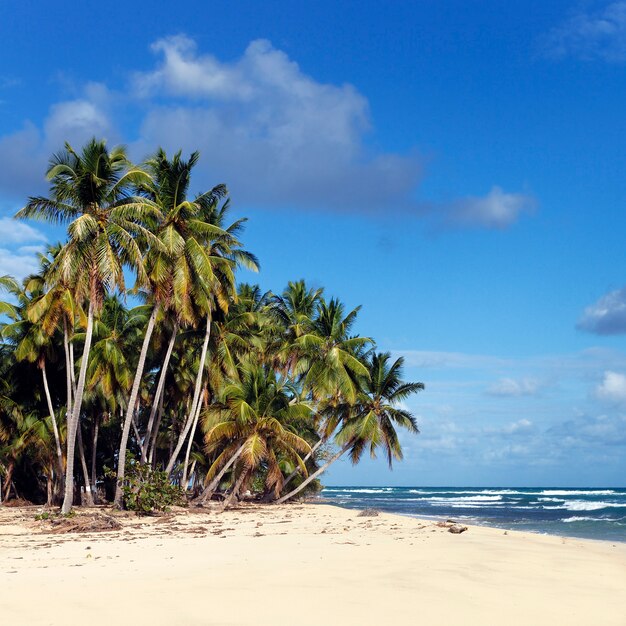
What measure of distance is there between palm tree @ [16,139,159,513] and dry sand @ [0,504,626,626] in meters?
7.13

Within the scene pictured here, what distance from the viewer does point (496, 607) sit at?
8.00 metres

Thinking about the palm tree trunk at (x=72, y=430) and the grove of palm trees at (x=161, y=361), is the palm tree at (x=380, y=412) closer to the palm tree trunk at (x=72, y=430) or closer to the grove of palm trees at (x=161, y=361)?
the grove of palm trees at (x=161, y=361)

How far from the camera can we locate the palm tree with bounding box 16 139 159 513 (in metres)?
19.8

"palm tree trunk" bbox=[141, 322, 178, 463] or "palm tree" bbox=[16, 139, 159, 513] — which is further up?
"palm tree" bbox=[16, 139, 159, 513]

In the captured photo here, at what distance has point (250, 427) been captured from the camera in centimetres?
2517

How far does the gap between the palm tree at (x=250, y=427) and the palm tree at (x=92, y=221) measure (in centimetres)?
622

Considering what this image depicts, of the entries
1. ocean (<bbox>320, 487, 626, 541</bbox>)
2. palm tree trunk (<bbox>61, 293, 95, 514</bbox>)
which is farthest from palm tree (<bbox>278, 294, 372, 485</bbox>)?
palm tree trunk (<bbox>61, 293, 95, 514</bbox>)

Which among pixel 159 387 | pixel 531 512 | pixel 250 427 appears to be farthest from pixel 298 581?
pixel 531 512

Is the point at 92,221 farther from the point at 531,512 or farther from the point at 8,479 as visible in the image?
the point at 531,512

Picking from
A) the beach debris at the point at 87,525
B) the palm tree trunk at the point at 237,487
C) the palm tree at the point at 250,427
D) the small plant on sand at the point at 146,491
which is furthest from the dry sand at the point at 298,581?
the palm tree trunk at the point at 237,487

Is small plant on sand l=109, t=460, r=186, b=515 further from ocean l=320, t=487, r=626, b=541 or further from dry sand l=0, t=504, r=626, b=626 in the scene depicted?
ocean l=320, t=487, r=626, b=541

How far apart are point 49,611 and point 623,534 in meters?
24.7

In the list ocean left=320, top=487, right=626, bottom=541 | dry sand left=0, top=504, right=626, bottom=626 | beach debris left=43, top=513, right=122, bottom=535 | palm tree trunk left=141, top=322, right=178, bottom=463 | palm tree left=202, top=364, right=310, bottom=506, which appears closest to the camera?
dry sand left=0, top=504, right=626, bottom=626

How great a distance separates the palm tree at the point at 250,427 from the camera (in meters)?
24.7
